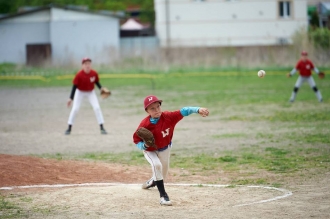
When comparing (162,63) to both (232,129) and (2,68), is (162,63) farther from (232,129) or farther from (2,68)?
(232,129)

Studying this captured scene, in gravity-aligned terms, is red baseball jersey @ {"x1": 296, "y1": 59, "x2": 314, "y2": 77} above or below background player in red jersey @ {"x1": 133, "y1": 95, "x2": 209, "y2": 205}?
below

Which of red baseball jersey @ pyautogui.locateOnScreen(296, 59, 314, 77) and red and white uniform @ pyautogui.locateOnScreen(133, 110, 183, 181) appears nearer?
red and white uniform @ pyautogui.locateOnScreen(133, 110, 183, 181)

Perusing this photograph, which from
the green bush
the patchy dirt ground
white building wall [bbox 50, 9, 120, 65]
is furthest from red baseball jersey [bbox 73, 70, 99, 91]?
white building wall [bbox 50, 9, 120, 65]

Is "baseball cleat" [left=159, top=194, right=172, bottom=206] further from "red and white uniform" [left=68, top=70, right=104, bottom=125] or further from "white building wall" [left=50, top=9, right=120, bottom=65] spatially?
"white building wall" [left=50, top=9, right=120, bottom=65]

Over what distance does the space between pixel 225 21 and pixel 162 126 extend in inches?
1918

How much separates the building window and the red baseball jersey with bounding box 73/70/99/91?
42803 mm

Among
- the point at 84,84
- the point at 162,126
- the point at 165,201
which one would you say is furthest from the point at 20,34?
the point at 165,201

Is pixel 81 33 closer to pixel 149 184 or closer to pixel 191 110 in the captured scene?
pixel 149 184

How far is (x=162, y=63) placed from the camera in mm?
45594

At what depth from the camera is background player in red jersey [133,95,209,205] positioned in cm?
935

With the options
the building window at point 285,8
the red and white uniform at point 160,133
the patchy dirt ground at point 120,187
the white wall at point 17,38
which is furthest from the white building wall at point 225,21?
the red and white uniform at point 160,133

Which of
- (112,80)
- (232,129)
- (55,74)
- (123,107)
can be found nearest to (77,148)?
(232,129)

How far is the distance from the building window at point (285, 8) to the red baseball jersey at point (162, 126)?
50.3 meters

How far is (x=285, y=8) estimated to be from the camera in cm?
5803
